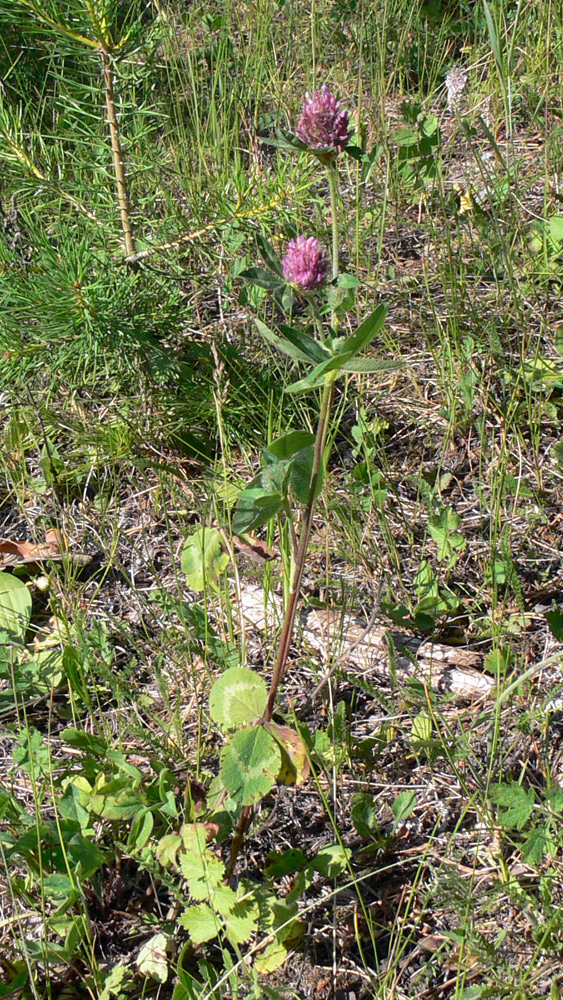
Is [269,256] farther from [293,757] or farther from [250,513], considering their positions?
[293,757]

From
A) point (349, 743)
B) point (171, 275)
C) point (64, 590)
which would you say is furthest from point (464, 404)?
point (64, 590)

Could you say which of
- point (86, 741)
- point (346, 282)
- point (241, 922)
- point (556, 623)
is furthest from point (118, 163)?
point (241, 922)

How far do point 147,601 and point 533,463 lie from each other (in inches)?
40.3

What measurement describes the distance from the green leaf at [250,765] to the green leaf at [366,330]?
0.65m

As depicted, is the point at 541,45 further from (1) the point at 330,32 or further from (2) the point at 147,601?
(2) the point at 147,601

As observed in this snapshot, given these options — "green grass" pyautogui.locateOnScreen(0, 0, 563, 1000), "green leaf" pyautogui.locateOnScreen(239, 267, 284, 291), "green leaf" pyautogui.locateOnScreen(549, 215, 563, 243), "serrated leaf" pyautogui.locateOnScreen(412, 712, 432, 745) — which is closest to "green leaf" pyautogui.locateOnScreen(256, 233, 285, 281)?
"green leaf" pyautogui.locateOnScreen(239, 267, 284, 291)

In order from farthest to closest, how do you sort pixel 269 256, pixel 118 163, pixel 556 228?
pixel 556 228 < pixel 118 163 < pixel 269 256

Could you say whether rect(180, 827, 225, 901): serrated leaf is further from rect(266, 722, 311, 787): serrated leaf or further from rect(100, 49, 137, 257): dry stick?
rect(100, 49, 137, 257): dry stick

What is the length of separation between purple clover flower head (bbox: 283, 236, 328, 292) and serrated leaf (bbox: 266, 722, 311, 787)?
73cm

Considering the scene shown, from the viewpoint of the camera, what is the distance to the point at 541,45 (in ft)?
9.52

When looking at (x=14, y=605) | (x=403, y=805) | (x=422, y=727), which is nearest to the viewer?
(x=403, y=805)

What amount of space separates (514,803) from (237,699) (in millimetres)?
502

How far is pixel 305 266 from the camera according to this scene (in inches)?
49.1

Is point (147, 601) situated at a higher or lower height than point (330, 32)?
lower
